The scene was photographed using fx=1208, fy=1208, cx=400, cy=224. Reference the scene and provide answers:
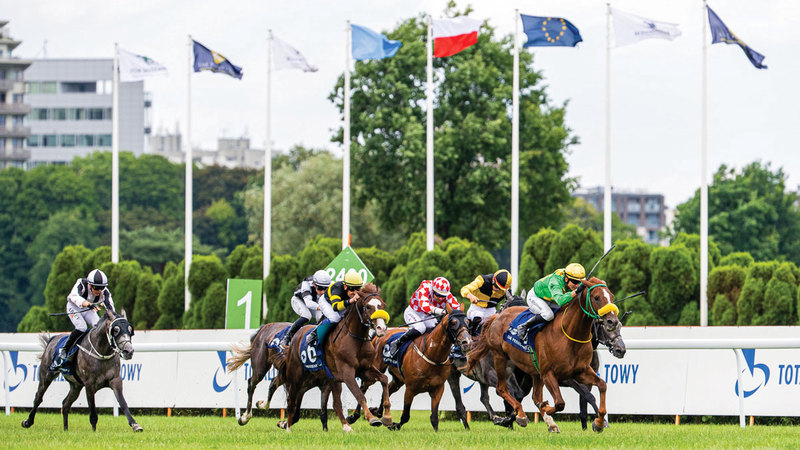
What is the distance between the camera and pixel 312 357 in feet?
48.8

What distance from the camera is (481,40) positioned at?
4516 centimetres

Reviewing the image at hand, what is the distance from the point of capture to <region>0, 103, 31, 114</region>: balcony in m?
108

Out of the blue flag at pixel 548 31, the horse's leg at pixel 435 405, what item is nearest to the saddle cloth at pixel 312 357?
the horse's leg at pixel 435 405

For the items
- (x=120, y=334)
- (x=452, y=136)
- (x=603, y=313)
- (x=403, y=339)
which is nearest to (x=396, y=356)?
(x=403, y=339)

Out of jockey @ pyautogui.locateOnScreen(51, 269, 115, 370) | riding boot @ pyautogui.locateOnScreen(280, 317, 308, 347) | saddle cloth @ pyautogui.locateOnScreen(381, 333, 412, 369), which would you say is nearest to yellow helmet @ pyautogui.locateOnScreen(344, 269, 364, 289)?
saddle cloth @ pyautogui.locateOnScreen(381, 333, 412, 369)

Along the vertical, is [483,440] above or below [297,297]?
below

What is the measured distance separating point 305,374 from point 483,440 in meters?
3.31

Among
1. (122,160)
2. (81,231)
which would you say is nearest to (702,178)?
(81,231)

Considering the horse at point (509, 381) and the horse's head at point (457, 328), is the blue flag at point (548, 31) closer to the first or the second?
the horse at point (509, 381)

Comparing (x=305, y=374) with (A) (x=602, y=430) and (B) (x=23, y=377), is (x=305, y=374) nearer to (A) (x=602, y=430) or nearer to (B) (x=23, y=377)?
(A) (x=602, y=430)

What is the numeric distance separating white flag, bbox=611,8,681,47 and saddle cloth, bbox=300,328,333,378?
1650 centimetres

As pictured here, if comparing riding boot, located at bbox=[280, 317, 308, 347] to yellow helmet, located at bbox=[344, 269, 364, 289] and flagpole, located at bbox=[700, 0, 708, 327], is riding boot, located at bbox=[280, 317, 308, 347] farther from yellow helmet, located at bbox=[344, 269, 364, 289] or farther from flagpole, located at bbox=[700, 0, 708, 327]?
flagpole, located at bbox=[700, 0, 708, 327]

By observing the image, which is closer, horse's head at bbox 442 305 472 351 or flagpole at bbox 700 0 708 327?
horse's head at bbox 442 305 472 351

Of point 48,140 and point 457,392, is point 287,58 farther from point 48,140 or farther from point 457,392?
point 48,140
